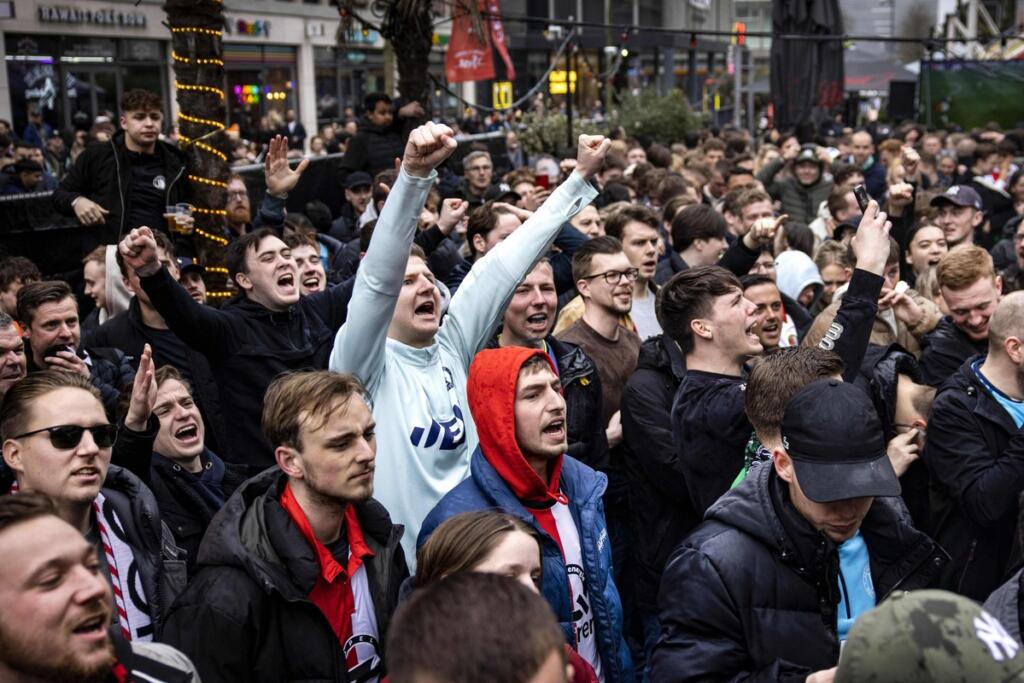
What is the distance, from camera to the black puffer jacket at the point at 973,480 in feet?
13.4

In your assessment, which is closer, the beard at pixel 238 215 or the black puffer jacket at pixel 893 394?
the black puffer jacket at pixel 893 394

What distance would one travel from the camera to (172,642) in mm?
2986

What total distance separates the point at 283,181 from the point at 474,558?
4.48m

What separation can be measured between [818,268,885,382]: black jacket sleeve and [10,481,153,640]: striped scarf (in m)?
2.55

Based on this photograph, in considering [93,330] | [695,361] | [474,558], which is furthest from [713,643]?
[93,330]

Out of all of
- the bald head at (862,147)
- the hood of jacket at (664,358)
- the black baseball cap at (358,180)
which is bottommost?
the hood of jacket at (664,358)

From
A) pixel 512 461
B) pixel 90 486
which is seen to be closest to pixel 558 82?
pixel 512 461

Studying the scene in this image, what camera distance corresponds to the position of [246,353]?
5332mm

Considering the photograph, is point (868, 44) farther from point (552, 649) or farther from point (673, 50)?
point (552, 649)

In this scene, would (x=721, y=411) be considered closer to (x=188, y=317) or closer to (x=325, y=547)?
(x=325, y=547)

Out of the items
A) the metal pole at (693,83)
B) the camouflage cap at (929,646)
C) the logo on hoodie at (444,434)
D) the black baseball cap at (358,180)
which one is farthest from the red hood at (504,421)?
the metal pole at (693,83)

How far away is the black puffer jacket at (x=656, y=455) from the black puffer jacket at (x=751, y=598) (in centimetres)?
169

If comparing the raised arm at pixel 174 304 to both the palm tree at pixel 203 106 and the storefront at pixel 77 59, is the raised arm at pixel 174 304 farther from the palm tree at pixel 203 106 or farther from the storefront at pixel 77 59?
the storefront at pixel 77 59

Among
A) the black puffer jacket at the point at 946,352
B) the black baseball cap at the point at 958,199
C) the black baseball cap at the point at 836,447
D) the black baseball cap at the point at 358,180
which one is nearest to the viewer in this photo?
the black baseball cap at the point at 836,447
